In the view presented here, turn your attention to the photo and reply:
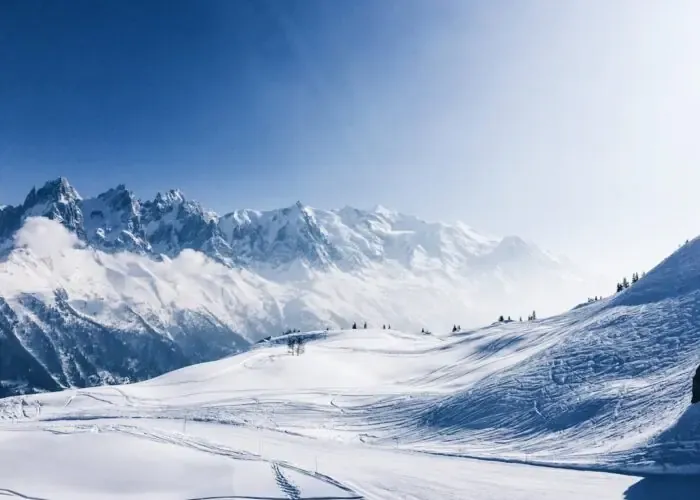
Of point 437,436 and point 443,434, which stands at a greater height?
point 443,434

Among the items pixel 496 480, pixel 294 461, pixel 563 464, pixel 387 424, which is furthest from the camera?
pixel 387 424

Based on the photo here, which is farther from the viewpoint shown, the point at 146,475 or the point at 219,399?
the point at 219,399

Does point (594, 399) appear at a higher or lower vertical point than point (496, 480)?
higher

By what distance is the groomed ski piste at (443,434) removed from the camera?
1342 inches

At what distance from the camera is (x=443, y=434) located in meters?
54.3

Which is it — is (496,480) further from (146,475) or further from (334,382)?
(334,382)

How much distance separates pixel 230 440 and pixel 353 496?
73.2 feet

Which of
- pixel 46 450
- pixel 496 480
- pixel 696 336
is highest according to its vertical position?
pixel 696 336

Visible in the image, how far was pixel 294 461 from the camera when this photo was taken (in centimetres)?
4162

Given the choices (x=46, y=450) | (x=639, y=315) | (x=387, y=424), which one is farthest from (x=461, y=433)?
(x=46, y=450)

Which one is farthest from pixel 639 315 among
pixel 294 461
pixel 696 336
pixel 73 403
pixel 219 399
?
pixel 73 403

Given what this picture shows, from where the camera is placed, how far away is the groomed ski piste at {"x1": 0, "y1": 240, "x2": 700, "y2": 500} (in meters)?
34.1

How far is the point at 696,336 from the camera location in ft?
178

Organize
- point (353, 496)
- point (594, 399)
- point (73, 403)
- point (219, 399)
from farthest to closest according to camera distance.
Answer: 1. point (73, 403)
2. point (219, 399)
3. point (594, 399)
4. point (353, 496)
